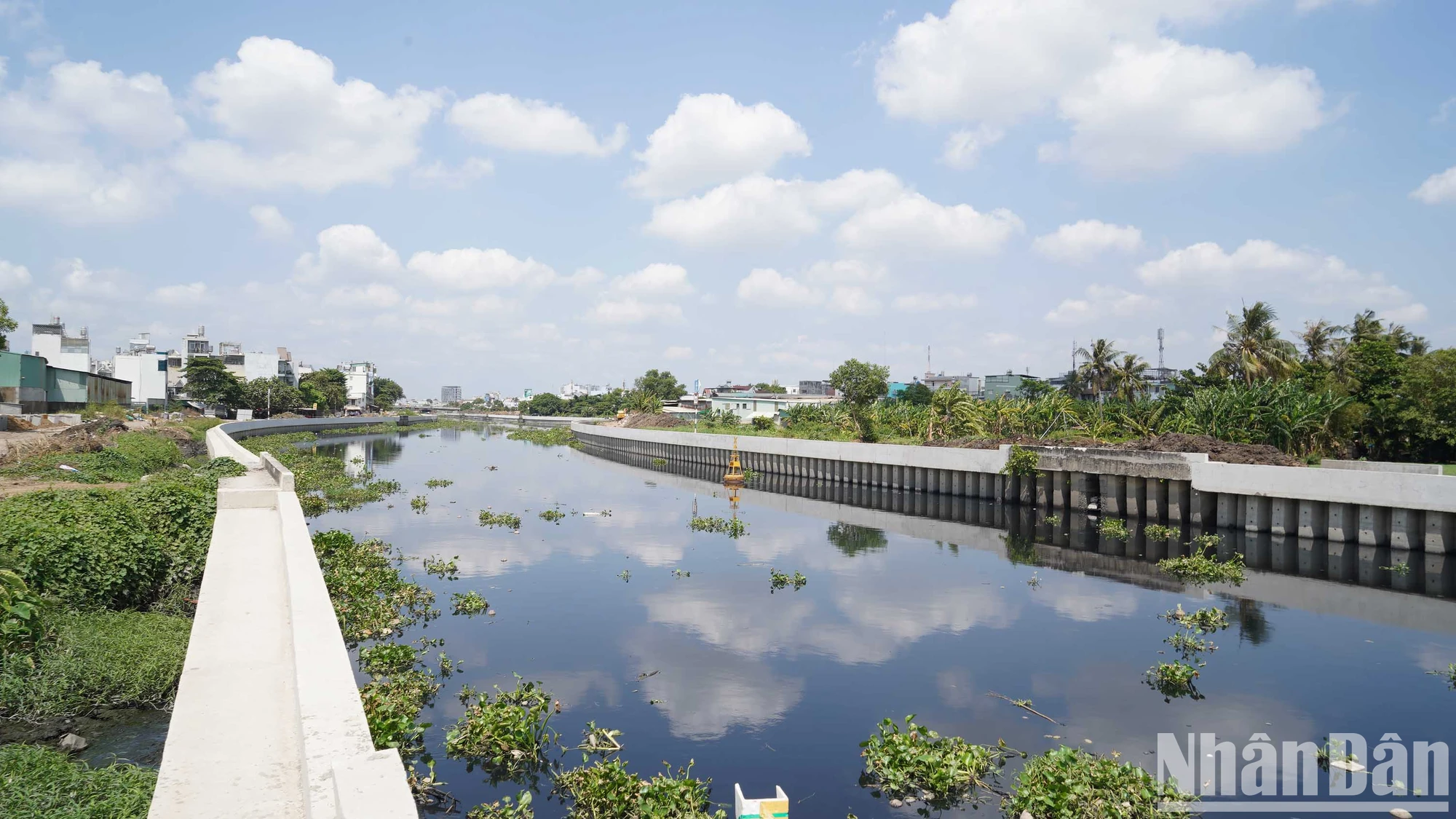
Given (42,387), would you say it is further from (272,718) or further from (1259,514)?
(1259,514)

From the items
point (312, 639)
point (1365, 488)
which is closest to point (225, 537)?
point (312, 639)

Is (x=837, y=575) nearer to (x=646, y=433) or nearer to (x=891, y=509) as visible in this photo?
(x=891, y=509)

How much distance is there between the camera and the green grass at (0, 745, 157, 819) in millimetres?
6059

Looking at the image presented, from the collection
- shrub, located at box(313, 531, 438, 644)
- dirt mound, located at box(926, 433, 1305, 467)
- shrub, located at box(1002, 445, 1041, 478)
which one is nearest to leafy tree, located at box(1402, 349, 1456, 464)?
dirt mound, located at box(926, 433, 1305, 467)

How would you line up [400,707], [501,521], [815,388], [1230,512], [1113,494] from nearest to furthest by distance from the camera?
1. [400,707]
2. [1230,512]
3. [501,521]
4. [1113,494]
5. [815,388]

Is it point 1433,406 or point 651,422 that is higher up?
point 1433,406

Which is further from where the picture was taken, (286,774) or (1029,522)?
(1029,522)

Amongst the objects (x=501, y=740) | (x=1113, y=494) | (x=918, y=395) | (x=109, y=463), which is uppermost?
(x=918, y=395)

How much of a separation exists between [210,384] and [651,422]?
55593 millimetres

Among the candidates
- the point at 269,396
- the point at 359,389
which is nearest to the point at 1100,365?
the point at 269,396

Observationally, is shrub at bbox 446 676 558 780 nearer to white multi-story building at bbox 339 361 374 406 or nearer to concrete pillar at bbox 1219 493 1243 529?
concrete pillar at bbox 1219 493 1243 529

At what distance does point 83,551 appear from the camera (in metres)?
11.8

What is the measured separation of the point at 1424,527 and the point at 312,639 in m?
29.8

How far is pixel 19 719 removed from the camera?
8836 millimetres
